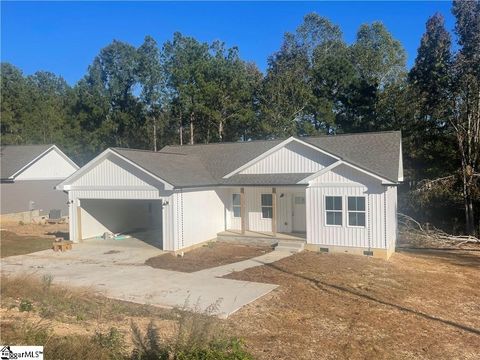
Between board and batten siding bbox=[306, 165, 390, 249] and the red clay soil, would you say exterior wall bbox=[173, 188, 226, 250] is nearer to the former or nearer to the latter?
the red clay soil

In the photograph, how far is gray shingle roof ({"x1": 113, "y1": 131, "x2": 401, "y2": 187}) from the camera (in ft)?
62.4

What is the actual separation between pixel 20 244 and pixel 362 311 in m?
17.5

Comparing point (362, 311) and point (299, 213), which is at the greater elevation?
point (299, 213)

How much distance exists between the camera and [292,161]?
20688 millimetres

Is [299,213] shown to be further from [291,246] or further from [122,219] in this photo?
[122,219]

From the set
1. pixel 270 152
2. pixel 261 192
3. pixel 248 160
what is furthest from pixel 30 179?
pixel 270 152

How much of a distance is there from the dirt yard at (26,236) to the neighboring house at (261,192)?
2.00 m

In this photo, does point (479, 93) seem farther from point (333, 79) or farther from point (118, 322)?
point (118, 322)

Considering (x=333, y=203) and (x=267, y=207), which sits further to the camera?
(x=267, y=207)

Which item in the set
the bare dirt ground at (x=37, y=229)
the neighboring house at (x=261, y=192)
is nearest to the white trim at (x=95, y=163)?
the neighboring house at (x=261, y=192)

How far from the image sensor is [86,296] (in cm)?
1195

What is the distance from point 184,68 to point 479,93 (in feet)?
89.2

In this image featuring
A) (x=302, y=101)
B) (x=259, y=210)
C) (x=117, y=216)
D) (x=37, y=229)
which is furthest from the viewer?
(x=302, y=101)

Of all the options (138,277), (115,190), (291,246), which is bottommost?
(138,277)
